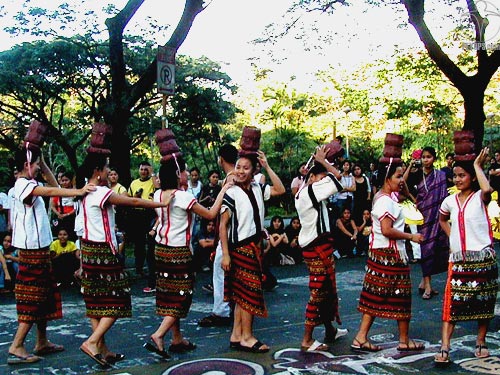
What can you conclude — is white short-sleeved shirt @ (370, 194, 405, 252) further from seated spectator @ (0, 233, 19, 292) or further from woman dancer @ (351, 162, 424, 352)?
seated spectator @ (0, 233, 19, 292)

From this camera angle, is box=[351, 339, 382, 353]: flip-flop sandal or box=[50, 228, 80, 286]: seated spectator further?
box=[50, 228, 80, 286]: seated spectator

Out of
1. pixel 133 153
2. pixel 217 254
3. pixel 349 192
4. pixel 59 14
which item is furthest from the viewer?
pixel 133 153

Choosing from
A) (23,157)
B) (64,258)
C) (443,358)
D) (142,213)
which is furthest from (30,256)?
(142,213)

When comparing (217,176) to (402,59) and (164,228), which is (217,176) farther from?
(402,59)

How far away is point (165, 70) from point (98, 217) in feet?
12.2

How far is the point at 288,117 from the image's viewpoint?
99.4 feet

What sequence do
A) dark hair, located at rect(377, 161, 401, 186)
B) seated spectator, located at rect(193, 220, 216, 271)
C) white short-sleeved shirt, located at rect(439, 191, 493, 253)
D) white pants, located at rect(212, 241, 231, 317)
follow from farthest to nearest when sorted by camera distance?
1. seated spectator, located at rect(193, 220, 216, 271)
2. white pants, located at rect(212, 241, 231, 317)
3. dark hair, located at rect(377, 161, 401, 186)
4. white short-sleeved shirt, located at rect(439, 191, 493, 253)

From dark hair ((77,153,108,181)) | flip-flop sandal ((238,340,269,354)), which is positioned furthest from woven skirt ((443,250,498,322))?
dark hair ((77,153,108,181))

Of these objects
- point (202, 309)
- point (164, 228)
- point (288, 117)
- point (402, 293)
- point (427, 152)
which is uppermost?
point (288, 117)

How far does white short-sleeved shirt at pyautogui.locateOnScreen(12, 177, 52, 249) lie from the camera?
568cm

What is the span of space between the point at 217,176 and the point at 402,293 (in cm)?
569

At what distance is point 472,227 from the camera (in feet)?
17.6

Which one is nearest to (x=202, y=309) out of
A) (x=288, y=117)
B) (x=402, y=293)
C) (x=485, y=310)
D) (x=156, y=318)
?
(x=156, y=318)

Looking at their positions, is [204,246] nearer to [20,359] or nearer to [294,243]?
[294,243]
